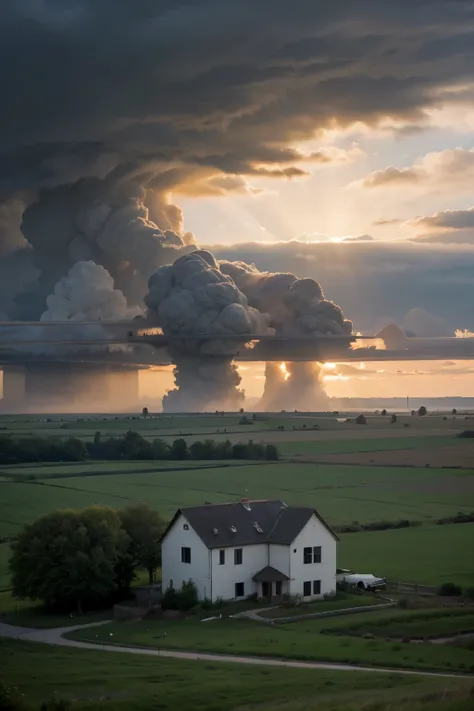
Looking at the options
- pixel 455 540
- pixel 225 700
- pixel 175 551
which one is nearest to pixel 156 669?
pixel 225 700

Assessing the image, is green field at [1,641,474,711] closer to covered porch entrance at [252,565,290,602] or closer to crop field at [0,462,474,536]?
covered porch entrance at [252,565,290,602]

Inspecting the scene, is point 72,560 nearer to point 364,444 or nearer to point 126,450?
point 126,450

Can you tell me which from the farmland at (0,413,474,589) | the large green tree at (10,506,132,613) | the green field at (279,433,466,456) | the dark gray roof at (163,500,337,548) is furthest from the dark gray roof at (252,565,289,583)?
the green field at (279,433,466,456)

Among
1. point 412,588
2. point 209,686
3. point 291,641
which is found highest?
point 412,588

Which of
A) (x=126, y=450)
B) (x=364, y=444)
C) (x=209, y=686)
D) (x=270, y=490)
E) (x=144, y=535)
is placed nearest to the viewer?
(x=209, y=686)

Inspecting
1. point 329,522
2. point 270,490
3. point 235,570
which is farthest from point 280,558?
point 270,490

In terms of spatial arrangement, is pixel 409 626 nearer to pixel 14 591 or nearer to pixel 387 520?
pixel 14 591

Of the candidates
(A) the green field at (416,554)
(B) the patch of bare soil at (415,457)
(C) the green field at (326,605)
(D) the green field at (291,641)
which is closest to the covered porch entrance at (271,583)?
(C) the green field at (326,605)
